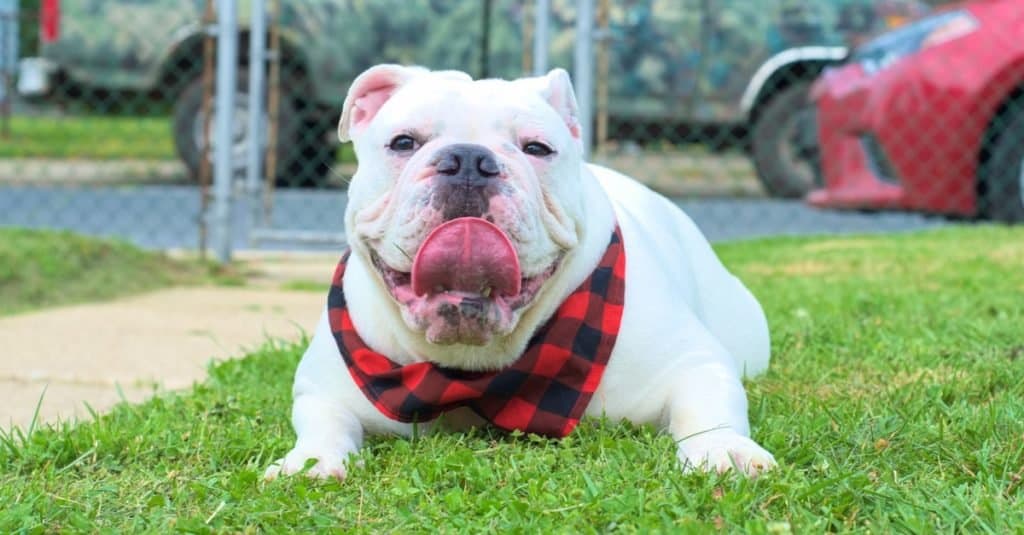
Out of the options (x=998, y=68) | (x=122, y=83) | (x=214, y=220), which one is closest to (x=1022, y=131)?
(x=998, y=68)

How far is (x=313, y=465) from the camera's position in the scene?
2424 mm

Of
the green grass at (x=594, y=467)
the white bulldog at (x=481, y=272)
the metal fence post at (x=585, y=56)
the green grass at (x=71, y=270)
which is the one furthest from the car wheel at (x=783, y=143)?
the white bulldog at (x=481, y=272)

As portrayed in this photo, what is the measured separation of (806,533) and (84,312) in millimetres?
3564

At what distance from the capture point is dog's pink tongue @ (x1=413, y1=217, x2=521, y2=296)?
95.6 inches

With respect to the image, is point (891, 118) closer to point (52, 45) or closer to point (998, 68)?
point (998, 68)

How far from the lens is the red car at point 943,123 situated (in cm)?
652

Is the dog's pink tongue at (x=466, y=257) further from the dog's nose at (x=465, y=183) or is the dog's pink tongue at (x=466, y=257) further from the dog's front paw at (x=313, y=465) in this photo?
the dog's front paw at (x=313, y=465)

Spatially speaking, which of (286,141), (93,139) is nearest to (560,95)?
(286,141)

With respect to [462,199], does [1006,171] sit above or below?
below

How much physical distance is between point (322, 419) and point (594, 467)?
0.57 m

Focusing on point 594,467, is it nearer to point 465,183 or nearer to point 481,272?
point 481,272

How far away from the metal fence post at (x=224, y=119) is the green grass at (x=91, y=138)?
14.9 feet

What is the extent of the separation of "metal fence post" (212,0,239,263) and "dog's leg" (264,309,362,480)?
136 inches

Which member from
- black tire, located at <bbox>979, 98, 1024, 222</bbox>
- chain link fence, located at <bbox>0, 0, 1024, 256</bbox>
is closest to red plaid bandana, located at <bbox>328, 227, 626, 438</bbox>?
black tire, located at <bbox>979, 98, 1024, 222</bbox>
